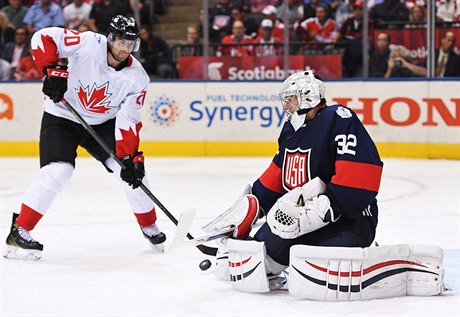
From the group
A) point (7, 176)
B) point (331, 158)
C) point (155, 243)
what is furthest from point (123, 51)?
point (7, 176)

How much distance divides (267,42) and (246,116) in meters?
0.66

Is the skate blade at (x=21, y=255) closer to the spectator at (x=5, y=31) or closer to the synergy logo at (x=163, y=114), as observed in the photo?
the synergy logo at (x=163, y=114)

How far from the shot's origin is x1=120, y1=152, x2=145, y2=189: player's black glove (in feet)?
12.9

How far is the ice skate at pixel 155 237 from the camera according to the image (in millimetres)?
4102

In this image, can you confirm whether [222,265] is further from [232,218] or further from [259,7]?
[259,7]

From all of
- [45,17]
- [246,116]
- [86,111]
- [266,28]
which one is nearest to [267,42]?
[266,28]

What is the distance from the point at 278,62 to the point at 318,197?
17.1ft

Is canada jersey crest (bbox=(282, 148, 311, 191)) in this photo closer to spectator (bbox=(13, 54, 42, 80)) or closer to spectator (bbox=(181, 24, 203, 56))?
spectator (bbox=(181, 24, 203, 56))

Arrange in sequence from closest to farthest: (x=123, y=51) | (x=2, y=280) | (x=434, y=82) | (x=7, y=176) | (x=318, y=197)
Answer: (x=318, y=197) < (x=2, y=280) < (x=123, y=51) < (x=7, y=176) < (x=434, y=82)

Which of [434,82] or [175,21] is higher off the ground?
[175,21]

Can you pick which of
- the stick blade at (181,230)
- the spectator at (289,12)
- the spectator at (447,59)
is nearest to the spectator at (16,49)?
the spectator at (289,12)

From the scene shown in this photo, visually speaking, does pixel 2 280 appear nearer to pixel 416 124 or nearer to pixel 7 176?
pixel 7 176

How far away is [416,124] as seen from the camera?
7.82 metres

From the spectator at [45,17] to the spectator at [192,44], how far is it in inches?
46.2
